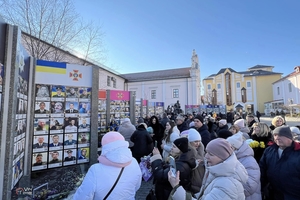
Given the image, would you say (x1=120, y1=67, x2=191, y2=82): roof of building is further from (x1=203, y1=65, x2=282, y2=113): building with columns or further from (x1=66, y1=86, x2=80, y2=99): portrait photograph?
(x1=66, y1=86, x2=80, y2=99): portrait photograph

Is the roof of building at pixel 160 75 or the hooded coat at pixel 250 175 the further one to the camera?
the roof of building at pixel 160 75

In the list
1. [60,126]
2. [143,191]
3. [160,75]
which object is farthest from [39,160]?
[160,75]

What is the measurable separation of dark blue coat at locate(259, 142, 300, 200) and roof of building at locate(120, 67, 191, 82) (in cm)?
3834

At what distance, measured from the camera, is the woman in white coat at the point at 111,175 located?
179cm

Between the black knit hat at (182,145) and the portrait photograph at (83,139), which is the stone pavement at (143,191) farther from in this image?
the black knit hat at (182,145)

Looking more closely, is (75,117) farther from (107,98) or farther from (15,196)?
(107,98)

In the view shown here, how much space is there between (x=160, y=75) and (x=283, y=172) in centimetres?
4191

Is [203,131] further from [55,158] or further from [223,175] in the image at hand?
[55,158]

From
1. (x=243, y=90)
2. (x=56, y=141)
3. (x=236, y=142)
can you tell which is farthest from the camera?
(x=243, y=90)

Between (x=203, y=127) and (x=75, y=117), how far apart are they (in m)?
3.55

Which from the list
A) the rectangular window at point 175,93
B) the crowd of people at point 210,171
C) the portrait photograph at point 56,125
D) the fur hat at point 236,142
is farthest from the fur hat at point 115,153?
the rectangular window at point 175,93

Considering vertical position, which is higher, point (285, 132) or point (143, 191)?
point (285, 132)

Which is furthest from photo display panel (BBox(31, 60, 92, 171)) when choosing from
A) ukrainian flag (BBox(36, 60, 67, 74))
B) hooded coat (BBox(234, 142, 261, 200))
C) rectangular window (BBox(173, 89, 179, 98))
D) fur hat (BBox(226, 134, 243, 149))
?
rectangular window (BBox(173, 89, 179, 98))

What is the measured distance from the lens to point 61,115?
A: 15.5ft
